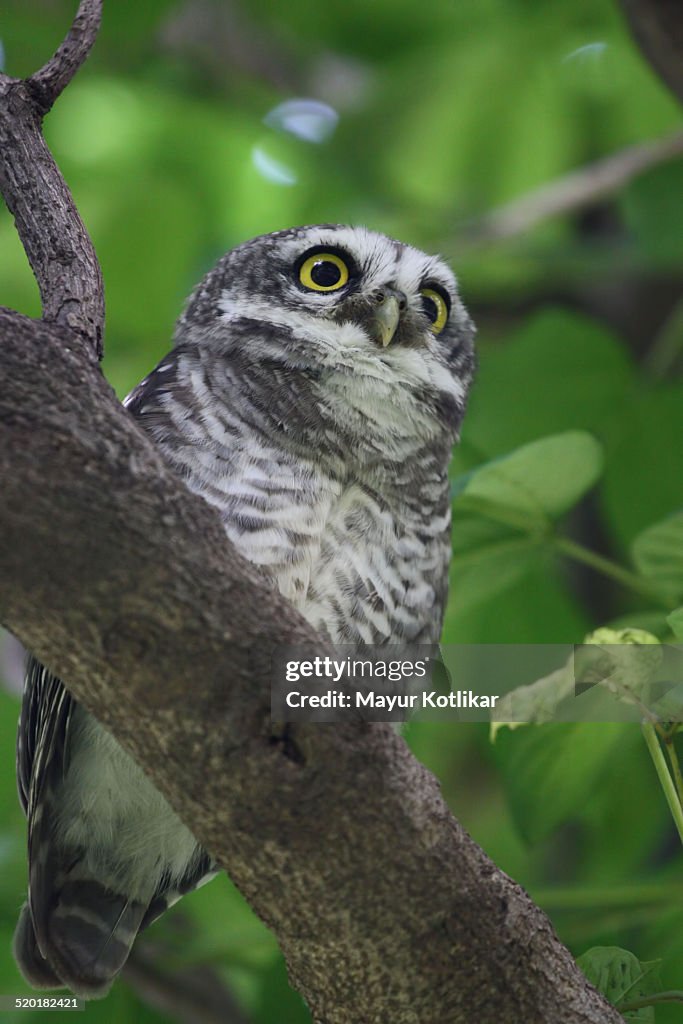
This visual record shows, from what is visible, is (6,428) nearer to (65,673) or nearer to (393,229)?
(65,673)

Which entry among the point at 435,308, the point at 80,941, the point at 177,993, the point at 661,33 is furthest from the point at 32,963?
the point at 661,33

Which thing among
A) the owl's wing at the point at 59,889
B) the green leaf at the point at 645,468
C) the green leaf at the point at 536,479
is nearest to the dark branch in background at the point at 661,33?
the green leaf at the point at 645,468

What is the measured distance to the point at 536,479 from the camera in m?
1.55

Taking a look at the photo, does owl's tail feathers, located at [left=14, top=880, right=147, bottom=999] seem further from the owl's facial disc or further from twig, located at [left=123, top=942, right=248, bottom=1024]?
the owl's facial disc

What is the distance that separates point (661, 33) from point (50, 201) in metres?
1.49

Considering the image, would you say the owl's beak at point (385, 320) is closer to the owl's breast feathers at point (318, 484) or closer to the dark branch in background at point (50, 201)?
the owl's breast feathers at point (318, 484)

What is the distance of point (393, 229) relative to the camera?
2.89 m

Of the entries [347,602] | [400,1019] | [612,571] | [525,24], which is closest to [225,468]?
[347,602]

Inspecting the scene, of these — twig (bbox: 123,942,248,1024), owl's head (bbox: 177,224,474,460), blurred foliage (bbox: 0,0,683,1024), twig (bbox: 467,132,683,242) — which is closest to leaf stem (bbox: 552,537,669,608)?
blurred foliage (bbox: 0,0,683,1024)

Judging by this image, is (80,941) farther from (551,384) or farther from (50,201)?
(551,384)

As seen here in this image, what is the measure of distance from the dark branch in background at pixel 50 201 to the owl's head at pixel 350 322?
1.98 feet

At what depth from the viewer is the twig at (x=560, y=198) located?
9.16ft

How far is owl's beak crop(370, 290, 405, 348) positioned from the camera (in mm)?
1919


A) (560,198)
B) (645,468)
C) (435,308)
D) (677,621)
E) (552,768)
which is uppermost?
(560,198)
